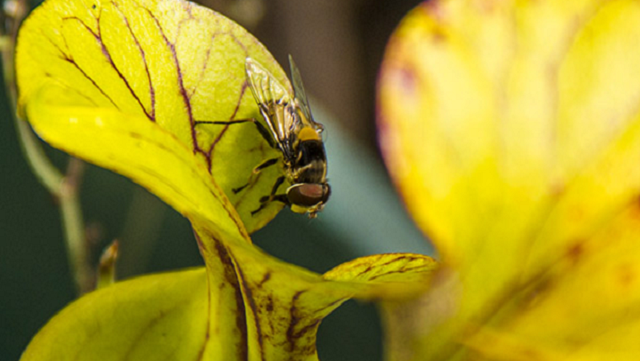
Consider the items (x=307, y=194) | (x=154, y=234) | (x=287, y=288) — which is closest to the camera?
(x=287, y=288)

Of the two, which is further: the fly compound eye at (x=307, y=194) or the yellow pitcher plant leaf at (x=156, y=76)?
the fly compound eye at (x=307, y=194)

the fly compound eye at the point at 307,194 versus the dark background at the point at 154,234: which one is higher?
the fly compound eye at the point at 307,194

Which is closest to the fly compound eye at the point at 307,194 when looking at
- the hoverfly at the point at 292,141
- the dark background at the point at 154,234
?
the hoverfly at the point at 292,141

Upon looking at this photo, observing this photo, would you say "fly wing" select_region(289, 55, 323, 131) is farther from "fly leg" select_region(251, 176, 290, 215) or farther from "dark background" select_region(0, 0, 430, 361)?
"dark background" select_region(0, 0, 430, 361)

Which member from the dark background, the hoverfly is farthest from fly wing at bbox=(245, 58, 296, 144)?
the dark background

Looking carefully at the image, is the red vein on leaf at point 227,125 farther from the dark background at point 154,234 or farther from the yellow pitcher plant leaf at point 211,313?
the dark background at point 154,234

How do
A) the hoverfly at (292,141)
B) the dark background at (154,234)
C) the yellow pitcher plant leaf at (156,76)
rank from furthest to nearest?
1. the dark background at (154,234)
2. the hoverfly at (292,141)
3. the yellow pitcher plant leaf at (156,76)

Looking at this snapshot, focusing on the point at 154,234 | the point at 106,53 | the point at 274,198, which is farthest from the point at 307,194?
the point at 154,234

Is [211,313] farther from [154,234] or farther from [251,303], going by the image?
[154,234]
